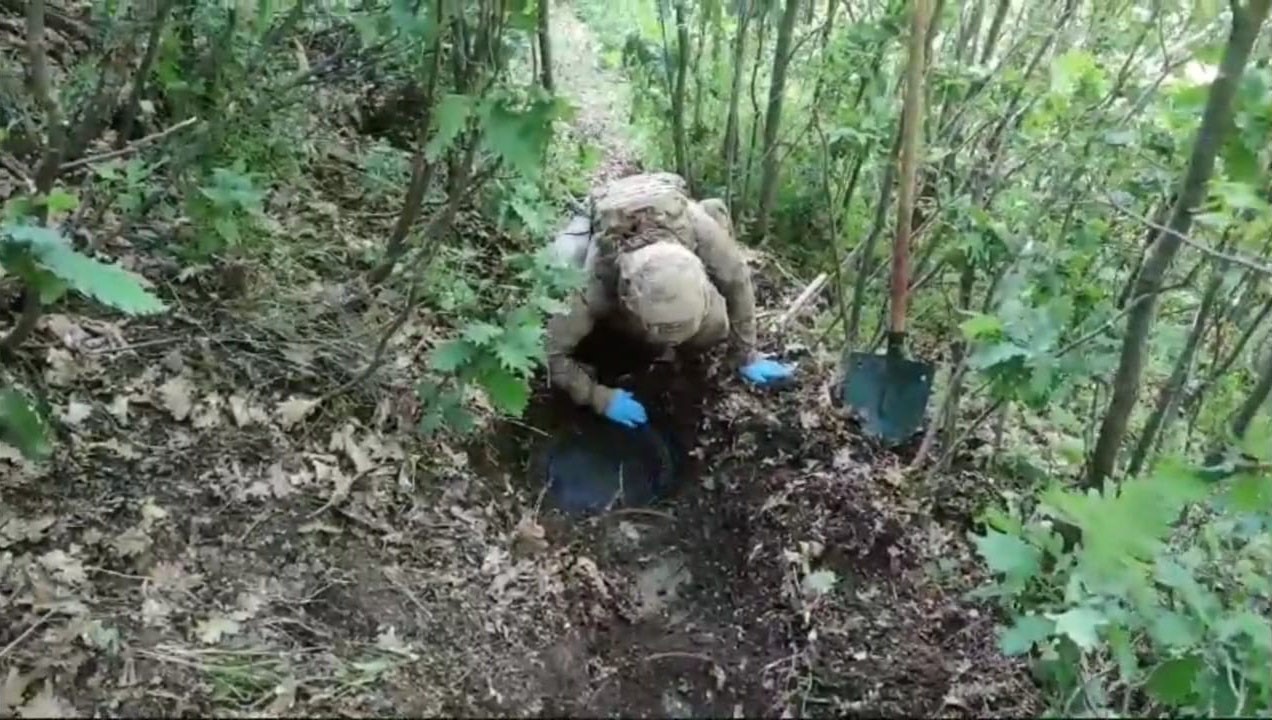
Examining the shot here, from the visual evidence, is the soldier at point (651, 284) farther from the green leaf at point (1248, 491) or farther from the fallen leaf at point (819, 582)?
the green leaf at point (1248, 491)

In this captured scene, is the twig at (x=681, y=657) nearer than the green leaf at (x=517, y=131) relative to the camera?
No

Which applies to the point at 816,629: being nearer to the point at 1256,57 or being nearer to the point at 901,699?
the point at 901,699

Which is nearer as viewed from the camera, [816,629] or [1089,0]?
[816,629]

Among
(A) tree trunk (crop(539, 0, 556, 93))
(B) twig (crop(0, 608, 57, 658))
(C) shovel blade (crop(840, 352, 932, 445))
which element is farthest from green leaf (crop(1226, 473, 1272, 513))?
(B) twig (crop(0, 608, 57, 658))

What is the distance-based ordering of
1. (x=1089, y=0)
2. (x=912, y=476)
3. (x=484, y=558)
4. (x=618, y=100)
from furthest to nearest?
1. (x=618, y=100)
2. (x=1089, y=0)
3. (x=912, y=476)
4. (x=484, y=558)

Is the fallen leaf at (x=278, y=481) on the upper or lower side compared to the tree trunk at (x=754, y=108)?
lower

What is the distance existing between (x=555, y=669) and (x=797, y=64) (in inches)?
116

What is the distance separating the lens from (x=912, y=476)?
133 inches

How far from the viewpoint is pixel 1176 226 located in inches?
104

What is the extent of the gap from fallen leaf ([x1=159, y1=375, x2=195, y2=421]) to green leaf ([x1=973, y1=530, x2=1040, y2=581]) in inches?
78.4

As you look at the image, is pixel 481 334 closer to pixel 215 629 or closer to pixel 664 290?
pixel 664 290

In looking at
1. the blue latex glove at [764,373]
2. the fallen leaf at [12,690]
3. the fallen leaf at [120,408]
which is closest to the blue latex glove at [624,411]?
the blue latex glove at [764,373]

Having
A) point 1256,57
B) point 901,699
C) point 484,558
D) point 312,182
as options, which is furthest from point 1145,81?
point 312,182

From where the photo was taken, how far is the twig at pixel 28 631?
7.80ft
